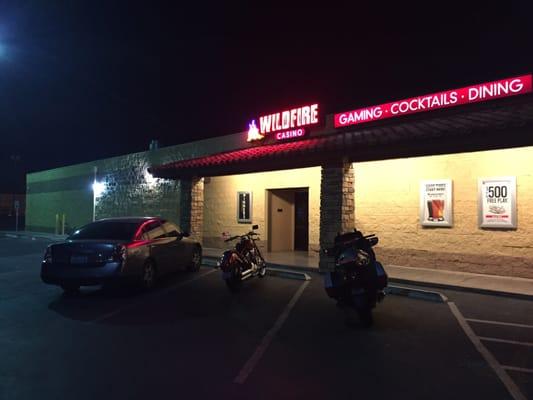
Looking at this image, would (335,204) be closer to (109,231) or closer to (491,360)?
(109,231)

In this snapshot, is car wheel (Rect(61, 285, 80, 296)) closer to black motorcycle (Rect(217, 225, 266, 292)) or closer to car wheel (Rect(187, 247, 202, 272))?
black motorcycle (Rect(217, 225, 266, 292))

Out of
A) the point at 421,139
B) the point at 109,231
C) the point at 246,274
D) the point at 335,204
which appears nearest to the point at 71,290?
the point at 109,231

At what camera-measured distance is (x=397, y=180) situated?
495 inches

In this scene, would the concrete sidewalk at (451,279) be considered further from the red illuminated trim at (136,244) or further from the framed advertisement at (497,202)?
the red illuminated trim at (136,244)

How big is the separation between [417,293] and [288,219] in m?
8.29

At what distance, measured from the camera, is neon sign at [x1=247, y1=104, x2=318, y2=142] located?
47.4 ft

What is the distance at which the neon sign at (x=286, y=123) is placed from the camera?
47.4ft

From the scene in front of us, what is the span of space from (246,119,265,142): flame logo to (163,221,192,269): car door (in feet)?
20.2

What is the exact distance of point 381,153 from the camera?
1045 cm

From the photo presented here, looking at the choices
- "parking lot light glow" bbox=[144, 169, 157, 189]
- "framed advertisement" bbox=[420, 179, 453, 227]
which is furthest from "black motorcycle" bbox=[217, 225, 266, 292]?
"parking lot light glow" bbox=[144, 169, 157, 189]

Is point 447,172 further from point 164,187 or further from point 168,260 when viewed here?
point 164,187

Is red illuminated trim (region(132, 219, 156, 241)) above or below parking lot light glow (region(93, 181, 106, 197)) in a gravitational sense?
below

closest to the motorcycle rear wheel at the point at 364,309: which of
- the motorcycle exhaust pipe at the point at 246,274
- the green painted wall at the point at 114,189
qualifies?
the motorcycle exhaust pipe at the point at 246,274

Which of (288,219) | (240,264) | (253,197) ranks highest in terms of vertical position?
(253,197)
